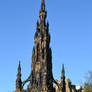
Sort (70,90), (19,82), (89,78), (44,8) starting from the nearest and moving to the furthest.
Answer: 1. (89,78)
2. (19,82)
3. (70,90)
4. (44,8)

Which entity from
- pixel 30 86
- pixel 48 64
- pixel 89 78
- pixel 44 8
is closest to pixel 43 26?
pixel 44 8

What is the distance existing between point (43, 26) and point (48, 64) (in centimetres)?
1437

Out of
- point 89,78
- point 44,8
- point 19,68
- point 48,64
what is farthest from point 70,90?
point 89,78

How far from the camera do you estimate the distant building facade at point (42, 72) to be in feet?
282

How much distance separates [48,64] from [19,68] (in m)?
9.40

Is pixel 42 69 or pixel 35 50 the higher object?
pixel 35 50

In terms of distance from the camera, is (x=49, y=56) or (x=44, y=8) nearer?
(x=49, y=56)

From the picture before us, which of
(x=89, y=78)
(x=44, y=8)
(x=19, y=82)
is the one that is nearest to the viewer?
(x=89, y=78)

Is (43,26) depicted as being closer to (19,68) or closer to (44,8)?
(44,8)

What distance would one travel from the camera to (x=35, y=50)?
9094cm

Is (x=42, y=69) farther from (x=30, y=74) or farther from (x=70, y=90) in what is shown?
(x=70, y=90)

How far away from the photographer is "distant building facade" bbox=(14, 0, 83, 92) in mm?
85844

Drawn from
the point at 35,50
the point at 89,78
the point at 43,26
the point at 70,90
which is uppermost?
the point at 43,26

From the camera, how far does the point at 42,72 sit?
86.7 m
